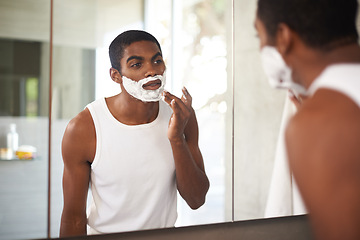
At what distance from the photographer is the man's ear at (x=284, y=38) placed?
2.25 ft

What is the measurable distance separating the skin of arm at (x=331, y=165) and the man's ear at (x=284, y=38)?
168 millimetres

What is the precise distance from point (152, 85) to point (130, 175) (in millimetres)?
255

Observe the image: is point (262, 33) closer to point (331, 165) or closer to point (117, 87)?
point (331, 165)

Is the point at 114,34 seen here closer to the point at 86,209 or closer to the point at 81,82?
the point at 81,82

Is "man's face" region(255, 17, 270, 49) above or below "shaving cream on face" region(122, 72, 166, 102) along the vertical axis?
above

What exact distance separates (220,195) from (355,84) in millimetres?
727

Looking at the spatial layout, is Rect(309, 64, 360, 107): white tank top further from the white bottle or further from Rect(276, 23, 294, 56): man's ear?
the white bottle

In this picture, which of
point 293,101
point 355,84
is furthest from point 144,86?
point 355,84

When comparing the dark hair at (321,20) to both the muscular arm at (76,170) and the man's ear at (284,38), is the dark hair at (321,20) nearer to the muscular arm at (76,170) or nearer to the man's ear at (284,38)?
the man's ear at (284,38)

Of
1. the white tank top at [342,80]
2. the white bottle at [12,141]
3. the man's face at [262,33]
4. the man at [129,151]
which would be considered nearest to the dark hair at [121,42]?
the man at [129,151]

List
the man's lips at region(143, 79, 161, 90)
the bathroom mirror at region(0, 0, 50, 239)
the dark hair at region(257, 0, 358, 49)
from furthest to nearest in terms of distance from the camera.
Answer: the man's lips at region(143, 79, 161, 90)
the bathroom mirror at region(0, 0, 50, 239)
the dark hair at region(257, 0, 358, 49)

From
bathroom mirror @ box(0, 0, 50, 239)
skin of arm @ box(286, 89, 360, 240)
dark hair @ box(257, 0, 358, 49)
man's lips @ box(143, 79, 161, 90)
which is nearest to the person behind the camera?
skin of arm @ box(286, 89, 360, 240)

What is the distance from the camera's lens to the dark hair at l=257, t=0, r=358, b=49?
0.67 m

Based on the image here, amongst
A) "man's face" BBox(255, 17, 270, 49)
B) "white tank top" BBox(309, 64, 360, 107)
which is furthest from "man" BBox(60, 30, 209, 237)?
"white tank top" BBox(309, 64, 360, 107)
